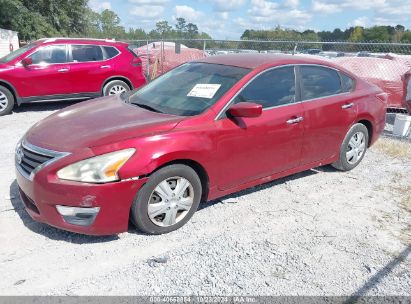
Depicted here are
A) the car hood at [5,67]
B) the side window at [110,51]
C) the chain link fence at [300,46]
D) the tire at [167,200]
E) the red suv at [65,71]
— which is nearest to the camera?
the tire at [167,200]

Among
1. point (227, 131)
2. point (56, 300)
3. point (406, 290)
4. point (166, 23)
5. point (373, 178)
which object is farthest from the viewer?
point (166, 23)

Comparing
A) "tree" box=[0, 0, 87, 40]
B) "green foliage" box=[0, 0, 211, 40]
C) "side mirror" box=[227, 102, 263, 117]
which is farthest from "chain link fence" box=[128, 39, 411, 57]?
"tree" box=[0, 0, 87, 40]

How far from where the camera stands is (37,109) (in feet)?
30.6

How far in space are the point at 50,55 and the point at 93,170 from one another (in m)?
6.66

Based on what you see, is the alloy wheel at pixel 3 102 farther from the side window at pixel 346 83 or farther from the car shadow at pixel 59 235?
the side window at pixel 346 83

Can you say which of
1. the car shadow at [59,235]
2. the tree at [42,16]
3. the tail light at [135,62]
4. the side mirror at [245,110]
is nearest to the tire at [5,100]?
the tail light at [135,62]

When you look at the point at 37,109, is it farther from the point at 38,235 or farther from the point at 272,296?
the point at 272,296

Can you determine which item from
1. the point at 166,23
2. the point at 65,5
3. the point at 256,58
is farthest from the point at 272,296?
the point at 166,23

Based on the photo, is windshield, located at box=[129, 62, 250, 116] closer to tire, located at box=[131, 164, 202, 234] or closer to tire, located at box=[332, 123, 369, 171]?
tire, located at box=[131, 164, 202, 234]

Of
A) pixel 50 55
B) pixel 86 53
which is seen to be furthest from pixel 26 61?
pixel 86 53

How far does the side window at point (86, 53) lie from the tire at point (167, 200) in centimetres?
664

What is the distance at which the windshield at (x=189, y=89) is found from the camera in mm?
3879

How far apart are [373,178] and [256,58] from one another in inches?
95.6

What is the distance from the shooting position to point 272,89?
167 inches
